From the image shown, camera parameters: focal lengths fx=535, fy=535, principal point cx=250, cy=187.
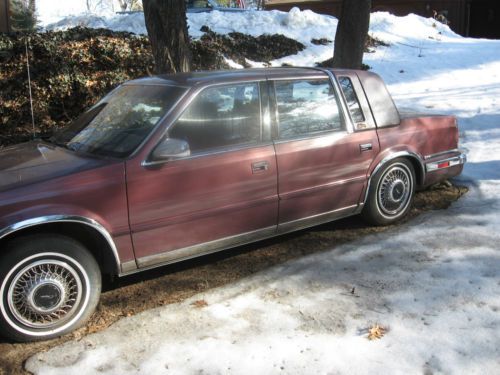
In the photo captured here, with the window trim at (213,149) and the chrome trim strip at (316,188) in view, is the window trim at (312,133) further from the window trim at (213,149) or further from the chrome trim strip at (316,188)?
the chrome trim strip at (316,188)

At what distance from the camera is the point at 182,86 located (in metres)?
4.05

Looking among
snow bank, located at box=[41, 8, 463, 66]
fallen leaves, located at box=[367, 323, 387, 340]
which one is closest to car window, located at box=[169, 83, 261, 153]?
fallen leaves, located at box=[367, 323, 387, 340]

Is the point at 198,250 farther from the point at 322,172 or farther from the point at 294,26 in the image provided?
the point at 294,26

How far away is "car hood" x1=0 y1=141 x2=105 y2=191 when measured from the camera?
345cm

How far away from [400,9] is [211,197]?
23.0 meters

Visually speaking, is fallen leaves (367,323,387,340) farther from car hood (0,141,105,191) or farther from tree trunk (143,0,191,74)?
tree trunk (143,0,191,74)

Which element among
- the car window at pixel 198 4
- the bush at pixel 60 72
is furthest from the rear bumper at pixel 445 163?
the car window at pixel 198 4

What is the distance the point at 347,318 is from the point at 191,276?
135 centimetres

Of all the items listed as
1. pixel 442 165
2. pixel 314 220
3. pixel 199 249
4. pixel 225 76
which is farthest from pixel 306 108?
pixel 442 165

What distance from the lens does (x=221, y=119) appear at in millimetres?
4090

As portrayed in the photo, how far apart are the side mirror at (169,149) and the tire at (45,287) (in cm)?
80

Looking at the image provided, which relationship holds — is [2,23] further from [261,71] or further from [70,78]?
[261,71]

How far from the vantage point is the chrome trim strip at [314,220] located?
14.7 ft

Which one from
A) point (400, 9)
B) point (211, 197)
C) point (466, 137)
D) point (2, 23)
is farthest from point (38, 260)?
point (400, 9)
